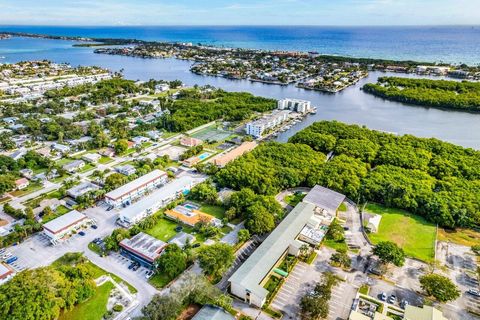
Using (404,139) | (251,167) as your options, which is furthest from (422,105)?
(251,167)

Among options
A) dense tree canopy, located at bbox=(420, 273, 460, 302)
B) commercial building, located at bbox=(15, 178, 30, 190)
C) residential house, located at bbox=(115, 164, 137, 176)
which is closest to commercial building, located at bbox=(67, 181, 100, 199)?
residential house, located at bbox=(115, 164, 137, 176)

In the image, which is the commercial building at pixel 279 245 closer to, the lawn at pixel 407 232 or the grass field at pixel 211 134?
the lawn at pixel 407 232

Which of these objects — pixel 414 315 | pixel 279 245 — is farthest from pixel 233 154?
pixel 414 315

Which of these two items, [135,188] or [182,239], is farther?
[135,188]

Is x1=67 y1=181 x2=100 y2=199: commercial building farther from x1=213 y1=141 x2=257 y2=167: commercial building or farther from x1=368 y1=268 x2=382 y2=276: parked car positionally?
x1=368 y1=268 x2=382 y2=276: parked car

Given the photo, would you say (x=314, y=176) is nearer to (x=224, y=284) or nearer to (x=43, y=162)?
(x=224, y=284)

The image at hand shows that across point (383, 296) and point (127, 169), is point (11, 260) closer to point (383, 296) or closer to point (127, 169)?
point (127, 169)
